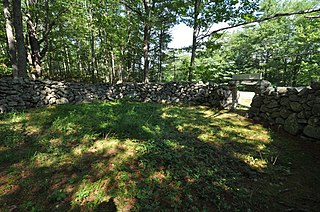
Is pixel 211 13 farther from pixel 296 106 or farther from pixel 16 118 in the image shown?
pixel 16 118

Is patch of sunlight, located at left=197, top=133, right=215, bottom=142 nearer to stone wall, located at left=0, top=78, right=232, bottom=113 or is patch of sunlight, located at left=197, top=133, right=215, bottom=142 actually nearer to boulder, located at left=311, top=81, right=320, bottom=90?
boulder, located at left=311, top=81, right=320, bottom=90

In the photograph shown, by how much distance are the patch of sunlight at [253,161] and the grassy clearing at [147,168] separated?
0.07ft

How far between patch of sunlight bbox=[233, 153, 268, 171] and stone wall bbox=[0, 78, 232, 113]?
423cm

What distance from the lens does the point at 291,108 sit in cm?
367

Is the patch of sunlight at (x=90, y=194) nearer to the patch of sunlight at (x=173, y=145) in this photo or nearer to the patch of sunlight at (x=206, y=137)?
the patch of sunlight at (x=173, y=145)

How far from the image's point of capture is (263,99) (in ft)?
15.4

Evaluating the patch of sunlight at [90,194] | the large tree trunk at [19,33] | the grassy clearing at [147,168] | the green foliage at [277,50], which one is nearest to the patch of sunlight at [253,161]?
the grassy clearing at [147,168]

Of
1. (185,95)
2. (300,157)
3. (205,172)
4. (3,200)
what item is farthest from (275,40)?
(3,200)

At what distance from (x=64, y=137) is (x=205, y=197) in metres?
3.29

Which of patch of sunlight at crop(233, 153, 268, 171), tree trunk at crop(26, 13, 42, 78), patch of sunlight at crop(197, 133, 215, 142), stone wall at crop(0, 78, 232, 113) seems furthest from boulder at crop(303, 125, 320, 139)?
tree trunk at crop(26, 13, 42, 78)

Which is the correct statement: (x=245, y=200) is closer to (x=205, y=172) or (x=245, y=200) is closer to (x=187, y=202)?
(x=205, y=172)

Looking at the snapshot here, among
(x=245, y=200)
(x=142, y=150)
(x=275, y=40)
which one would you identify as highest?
(x=275, y=40)

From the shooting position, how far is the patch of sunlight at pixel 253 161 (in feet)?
8.11

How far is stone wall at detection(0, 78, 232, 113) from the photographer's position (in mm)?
4719
